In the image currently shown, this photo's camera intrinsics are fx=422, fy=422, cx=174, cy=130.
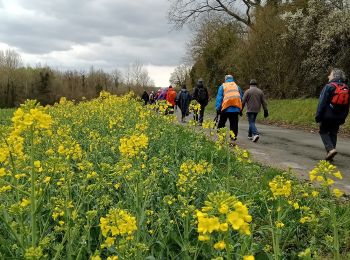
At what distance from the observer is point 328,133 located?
27.5 ft

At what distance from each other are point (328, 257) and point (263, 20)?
22.3 m

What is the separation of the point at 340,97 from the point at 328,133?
2.72 feet

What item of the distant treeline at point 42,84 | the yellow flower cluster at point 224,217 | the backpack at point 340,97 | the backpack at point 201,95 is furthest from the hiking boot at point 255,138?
the distant treeline at point 42,84

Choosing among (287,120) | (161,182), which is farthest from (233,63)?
(161,182)

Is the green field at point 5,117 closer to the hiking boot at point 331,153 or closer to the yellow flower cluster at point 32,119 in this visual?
the hiking boot at point 331,153

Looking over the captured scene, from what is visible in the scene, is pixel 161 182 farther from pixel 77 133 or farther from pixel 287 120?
pixel 287 120

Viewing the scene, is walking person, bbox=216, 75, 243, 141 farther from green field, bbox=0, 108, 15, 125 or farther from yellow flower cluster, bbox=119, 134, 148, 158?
yellow flower cluster, bbox=119, 134, 148, 158

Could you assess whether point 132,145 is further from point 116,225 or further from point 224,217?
point 224,217

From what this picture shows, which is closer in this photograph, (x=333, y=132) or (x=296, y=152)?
(x=333, y=132)

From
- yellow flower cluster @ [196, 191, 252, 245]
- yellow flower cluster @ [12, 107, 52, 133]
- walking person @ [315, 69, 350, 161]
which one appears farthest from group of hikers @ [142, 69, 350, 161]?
yellow flower cluster @ [196, 191, 252, 245]

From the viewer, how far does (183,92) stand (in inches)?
700

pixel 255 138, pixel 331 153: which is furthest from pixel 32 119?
pixel 255 138

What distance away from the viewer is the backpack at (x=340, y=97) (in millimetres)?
7923

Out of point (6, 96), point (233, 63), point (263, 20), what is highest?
point (263, 20)
